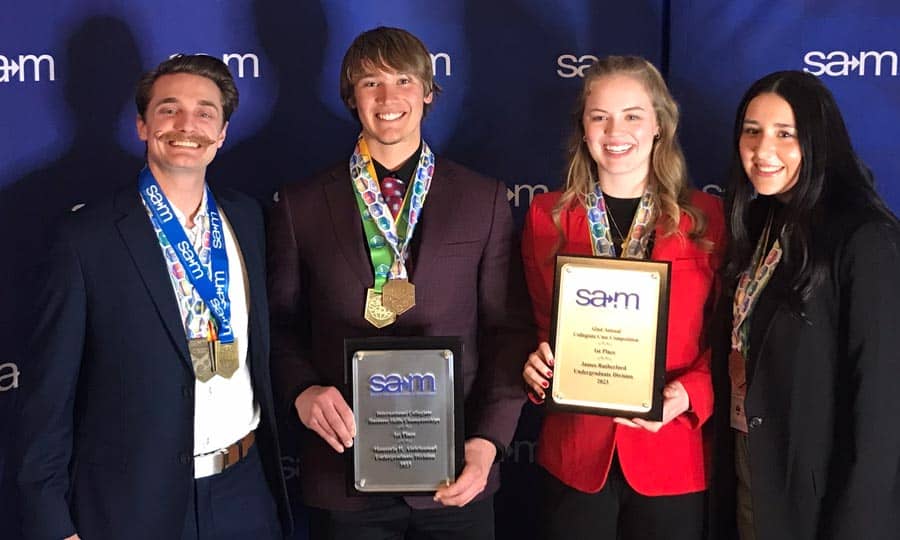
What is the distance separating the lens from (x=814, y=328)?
81.4 inches

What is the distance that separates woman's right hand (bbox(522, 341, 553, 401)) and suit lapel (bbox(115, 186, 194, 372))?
34.9 inches

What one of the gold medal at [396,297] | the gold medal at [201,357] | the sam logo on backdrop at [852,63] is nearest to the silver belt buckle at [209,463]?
the gold medal at [201,357]

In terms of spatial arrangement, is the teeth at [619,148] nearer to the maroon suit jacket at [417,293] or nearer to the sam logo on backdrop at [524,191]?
the maroon suit jacket at [417,293]

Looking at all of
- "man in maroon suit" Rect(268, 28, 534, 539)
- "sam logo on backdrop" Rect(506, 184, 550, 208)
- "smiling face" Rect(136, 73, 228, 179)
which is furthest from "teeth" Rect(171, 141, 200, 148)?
"sam logo on backdrop" Rect(506, 184, 550, 208)

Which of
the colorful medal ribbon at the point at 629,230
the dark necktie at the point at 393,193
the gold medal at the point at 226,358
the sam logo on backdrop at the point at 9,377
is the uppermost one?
the dark necktie at the point at 393,193

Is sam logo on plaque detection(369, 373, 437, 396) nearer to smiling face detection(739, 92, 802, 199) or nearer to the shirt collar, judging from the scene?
the shirt collar

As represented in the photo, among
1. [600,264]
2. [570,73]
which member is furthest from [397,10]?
[600,264]

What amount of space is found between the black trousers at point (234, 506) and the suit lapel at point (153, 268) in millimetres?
330

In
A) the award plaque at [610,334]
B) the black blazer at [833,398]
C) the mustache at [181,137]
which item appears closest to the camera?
the black blazer at [833,398]

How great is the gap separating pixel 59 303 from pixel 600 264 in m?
1.35

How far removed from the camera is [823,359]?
2080mm

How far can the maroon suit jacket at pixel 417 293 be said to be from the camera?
231 cm

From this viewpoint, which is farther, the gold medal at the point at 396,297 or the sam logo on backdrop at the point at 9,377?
the sam logo on backdrop at the point at 9,377

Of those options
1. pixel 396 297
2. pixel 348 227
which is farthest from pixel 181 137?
pixel 396 297
